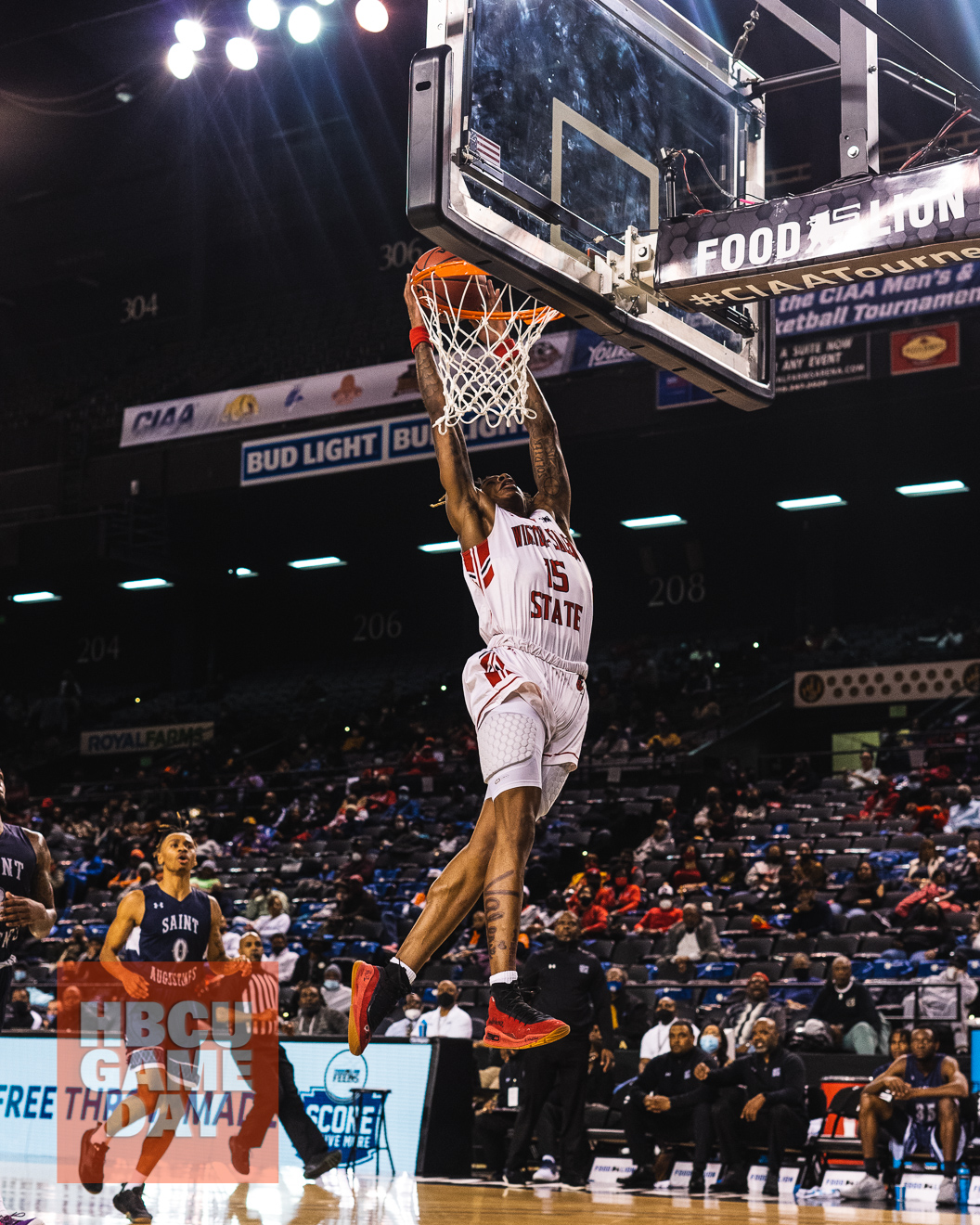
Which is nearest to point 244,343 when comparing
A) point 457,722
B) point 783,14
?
point 457,722

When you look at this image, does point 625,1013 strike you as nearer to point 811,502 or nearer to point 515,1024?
point 515,1024

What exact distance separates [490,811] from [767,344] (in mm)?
2445

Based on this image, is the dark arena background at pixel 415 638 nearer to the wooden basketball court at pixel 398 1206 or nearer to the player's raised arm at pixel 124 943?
the wooden basketball court at pixel 398 1206

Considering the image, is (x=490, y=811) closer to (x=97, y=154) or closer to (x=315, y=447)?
(x=315, y=447)

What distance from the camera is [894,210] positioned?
5008 mm

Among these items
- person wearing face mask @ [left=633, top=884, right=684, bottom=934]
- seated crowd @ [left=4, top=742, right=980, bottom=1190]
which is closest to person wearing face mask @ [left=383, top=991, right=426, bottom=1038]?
seated crowd @ [left=4, top=742, right=980, bottom=1190]

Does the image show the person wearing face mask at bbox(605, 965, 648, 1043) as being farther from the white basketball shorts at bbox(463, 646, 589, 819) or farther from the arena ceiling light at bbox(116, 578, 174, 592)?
the arena ceiling light at bbox(116, 578, 174, 592)

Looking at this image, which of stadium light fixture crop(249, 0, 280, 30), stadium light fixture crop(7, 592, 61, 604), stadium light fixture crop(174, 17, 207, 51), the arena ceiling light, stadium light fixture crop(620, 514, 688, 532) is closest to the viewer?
stadium light fixture crop(249, 0, 280, 30)

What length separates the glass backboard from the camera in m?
4.88

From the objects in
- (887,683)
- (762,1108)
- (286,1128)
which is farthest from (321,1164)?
(887,683)

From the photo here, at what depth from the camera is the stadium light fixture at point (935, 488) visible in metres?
23.7

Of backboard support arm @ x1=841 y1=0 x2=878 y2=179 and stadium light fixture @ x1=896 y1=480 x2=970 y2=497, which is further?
stadium light fixture @ x1=896 y1=480 x2=970 y2=497

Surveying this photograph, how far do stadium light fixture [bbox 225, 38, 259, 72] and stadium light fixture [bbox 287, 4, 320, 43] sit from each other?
586 millimetres

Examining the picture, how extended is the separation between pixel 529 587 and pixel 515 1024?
1.49 m
